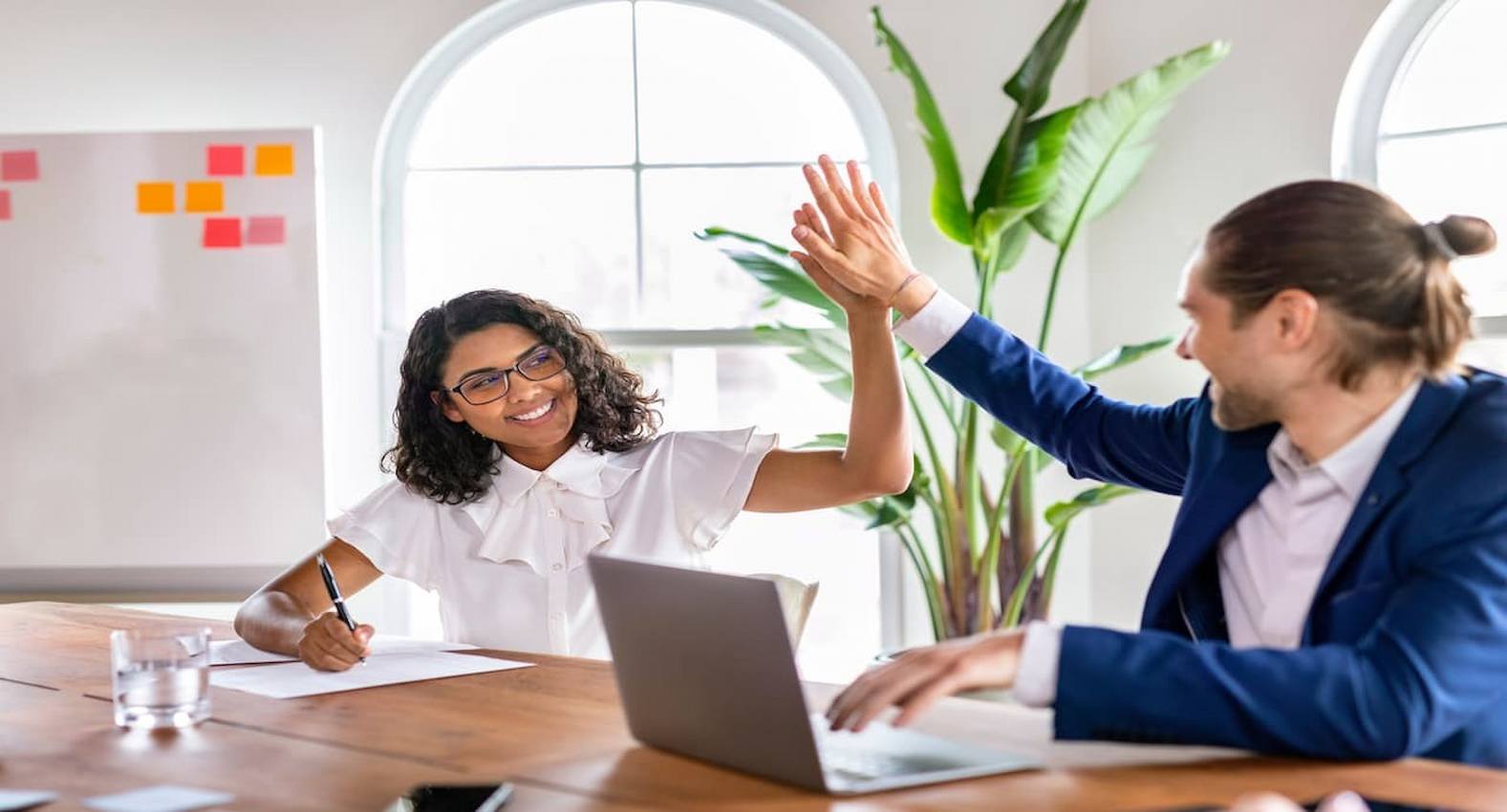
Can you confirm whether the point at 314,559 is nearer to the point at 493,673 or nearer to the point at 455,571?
the point at 455,571

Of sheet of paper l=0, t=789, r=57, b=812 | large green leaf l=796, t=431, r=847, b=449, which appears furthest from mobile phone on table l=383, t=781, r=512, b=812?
large green leaf l=796, t=431, r=847, b=449

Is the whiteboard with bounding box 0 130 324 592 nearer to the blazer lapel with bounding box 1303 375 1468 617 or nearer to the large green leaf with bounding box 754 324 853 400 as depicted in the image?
the large green leaf with bounding box 754 324 853 400

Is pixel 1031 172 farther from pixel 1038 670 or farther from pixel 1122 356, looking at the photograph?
pixel 1038 670

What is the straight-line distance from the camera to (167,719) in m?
1.66

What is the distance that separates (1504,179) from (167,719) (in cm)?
341

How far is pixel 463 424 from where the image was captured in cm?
247

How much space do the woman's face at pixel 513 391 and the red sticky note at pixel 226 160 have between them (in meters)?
1.88

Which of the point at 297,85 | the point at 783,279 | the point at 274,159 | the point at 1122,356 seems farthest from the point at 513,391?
the point at 297,85

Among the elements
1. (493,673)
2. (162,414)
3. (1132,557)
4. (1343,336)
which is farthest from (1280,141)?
(162,414)

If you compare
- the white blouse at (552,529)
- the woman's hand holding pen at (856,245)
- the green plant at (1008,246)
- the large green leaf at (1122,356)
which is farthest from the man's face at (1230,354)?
the large green leaf at (1122,356)

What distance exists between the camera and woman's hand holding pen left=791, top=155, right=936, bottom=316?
6.95 ft

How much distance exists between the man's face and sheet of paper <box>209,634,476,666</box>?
3.65 feet

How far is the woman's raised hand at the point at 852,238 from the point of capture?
212cm

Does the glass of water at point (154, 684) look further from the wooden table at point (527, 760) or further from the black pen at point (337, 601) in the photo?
the black pen at point (337, 601)
